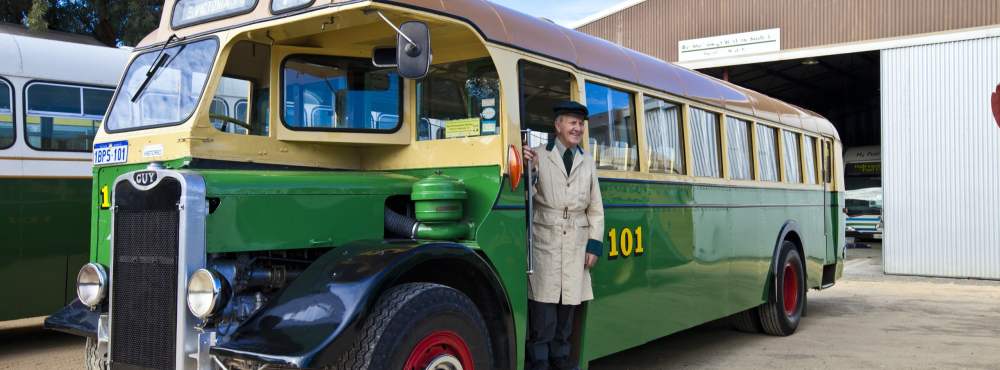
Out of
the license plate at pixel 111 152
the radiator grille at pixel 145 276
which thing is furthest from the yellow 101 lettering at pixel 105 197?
the radiator grille at pixel 145 276

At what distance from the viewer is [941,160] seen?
14.6 metres

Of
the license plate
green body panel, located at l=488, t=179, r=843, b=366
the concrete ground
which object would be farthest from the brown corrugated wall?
the license plate

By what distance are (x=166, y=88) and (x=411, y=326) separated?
6.92 ft

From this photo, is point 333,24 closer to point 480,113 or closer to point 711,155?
point 480,113

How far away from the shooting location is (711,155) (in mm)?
6953

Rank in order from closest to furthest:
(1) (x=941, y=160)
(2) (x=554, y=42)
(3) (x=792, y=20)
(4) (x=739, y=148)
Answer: (2) (x=554, y=42) → (4) (x=739, y=148) → (1) (x=941, y=160) → (3) (x=792, y=20)

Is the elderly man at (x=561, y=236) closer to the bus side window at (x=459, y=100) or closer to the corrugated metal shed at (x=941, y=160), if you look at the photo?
the bus side window at (x=459, y=100)

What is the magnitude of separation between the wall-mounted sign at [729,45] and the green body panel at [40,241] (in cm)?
1351

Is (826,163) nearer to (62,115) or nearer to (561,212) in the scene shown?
(561,212)

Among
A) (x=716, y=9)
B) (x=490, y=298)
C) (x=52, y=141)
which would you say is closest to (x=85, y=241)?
(x=52, y=141)

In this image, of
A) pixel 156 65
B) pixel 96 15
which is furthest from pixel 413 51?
pixel 96 15

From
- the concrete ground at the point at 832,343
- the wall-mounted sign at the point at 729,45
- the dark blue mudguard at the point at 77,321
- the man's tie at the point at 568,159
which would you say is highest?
the wall-mounted sign at the point at 729,45

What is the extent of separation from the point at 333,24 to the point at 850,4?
46.3 feet

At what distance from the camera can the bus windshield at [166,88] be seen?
4.50 m
